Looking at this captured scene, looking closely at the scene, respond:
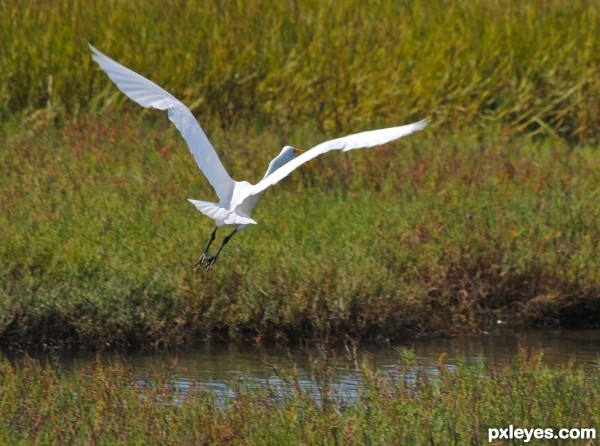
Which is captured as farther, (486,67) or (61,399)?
(486,67)

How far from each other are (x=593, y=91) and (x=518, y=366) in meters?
6.36

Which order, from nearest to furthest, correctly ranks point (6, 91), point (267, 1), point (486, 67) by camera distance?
point (6, 91)
point (486, 67)
point (267, 1)

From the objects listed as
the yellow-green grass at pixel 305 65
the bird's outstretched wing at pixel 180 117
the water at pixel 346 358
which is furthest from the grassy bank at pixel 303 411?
the yellow-green grass at pixel 305 65

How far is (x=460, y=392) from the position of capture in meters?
4.90

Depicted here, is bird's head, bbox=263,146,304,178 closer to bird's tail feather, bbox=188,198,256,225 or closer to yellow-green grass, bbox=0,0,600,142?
bird's tail feather, bbox=188,198,256,225

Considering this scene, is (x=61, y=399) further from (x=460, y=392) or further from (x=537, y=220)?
(x=537, y=220)

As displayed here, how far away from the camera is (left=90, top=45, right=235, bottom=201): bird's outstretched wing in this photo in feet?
19.1

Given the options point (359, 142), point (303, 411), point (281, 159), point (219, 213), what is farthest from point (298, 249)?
point (303, 411)

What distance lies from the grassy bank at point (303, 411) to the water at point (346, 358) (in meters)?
0.89

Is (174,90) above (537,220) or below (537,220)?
above

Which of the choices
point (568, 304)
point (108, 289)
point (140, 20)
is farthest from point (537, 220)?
point (140, 20)

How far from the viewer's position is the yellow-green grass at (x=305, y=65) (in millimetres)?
10609

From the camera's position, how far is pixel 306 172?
886 cm

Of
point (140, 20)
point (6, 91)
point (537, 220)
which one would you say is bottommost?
point (537, 220)
